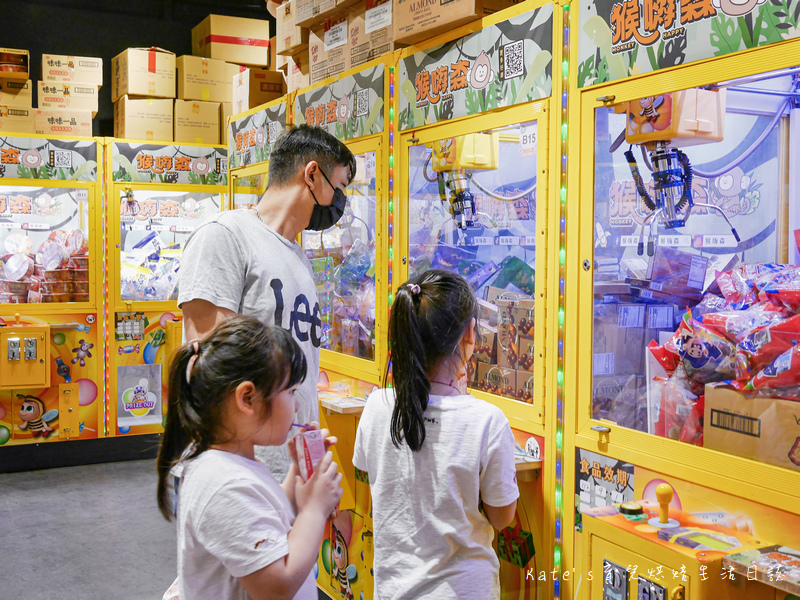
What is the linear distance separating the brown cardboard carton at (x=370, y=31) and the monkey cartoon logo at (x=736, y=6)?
5.43ft

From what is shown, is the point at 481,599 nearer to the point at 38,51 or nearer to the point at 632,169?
the point at 632,169

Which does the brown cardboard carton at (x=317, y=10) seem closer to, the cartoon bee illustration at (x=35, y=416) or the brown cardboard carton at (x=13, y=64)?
the brown cardboard carton at (x=13, y=64)

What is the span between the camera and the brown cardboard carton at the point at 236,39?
22.0 ft

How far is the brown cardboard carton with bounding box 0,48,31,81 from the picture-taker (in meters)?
5.99

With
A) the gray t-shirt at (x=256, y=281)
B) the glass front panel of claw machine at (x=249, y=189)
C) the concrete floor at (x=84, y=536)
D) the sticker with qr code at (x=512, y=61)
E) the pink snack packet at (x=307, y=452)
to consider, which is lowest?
the concrete floor at (x=84, y=536)

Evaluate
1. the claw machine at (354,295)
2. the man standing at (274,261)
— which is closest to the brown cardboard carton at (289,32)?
the claw machine at (354,295)

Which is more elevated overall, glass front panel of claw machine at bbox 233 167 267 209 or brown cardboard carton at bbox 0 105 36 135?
brown cardboard carton at bbox 0 105 36 135

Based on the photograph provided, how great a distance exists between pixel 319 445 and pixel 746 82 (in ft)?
4.57

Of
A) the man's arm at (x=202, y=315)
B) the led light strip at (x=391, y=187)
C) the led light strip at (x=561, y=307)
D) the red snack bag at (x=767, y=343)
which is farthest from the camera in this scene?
the led light strip at (x=391, y=187)

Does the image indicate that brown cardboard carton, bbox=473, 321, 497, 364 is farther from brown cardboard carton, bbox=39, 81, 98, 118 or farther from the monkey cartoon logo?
brown cardboard carton, bbox=39, 81, 98, 118

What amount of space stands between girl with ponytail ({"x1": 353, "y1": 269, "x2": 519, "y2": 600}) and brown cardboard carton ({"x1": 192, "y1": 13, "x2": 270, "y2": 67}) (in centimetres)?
558

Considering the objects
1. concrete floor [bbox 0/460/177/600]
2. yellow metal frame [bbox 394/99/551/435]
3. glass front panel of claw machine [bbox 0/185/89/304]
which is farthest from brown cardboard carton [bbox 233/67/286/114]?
concrete floor [bbox 0/460/177/600]

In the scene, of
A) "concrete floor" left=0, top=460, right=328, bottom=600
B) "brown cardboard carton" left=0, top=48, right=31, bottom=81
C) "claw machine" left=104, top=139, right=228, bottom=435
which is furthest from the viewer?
"claw machine" left=104, top=139, right=228, bottom=435

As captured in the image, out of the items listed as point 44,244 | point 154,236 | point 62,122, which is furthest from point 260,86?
point 44,244
